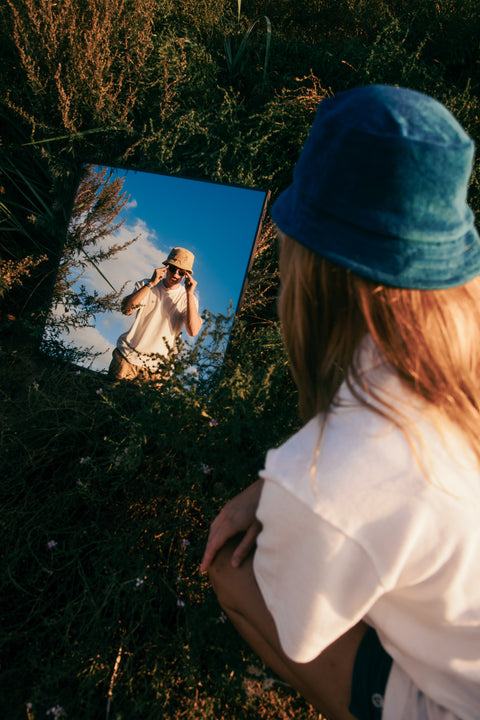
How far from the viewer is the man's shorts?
3.52 ft

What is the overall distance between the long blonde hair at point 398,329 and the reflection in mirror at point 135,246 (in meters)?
1.64

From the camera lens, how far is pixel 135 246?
291cm

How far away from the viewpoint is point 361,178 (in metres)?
0.84

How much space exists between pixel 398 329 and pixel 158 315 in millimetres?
2038

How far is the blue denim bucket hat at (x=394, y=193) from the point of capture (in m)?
0.81

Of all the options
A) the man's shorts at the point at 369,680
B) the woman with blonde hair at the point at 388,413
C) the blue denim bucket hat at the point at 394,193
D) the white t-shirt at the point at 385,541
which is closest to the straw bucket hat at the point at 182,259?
the woman with blonde hair at the point at 388,413

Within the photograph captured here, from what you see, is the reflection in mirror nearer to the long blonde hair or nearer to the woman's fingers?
the woman's fingers

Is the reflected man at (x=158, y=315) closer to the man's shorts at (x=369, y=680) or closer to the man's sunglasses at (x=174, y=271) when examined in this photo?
the man's sunglasses at (x=174, y=271)

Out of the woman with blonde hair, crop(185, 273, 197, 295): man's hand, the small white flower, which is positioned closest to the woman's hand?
the woman with blonde hair

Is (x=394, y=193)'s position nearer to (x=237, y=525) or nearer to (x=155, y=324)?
(x=237, y=525)

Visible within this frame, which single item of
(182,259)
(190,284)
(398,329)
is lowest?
(398,329)

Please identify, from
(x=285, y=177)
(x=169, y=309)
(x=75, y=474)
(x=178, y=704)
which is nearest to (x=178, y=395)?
(x=75, y=474)

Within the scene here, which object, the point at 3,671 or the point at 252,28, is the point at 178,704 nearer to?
the point at 3,671

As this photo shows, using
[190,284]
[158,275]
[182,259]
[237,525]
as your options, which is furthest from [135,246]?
[237,525]
